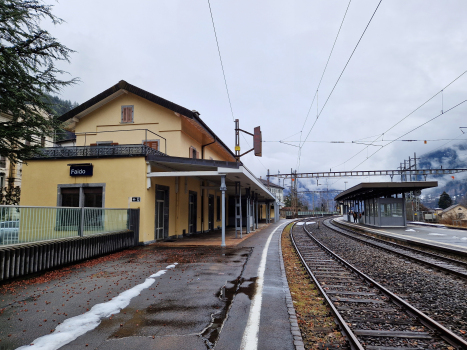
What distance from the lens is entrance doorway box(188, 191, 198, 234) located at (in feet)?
61.1

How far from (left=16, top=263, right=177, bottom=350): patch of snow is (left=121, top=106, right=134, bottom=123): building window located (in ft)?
43.2

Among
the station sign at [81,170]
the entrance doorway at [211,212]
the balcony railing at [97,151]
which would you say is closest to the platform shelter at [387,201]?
the entrance doorway at [211,212]

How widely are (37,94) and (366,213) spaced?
28.3 m

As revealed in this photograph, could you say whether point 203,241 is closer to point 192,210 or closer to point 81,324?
point 192,210

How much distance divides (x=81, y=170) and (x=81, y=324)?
35.4 feet

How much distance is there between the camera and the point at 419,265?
9.66 meters

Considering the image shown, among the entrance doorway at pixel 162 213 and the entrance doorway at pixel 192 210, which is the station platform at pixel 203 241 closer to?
the entrance doorway at pixel 162 213

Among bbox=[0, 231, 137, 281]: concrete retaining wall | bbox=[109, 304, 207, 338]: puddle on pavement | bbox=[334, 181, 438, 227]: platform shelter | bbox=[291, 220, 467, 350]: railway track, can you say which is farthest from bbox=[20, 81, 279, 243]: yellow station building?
bbox=[334, 181, 438, 227]: platform shelter

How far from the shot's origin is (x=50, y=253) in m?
7.96

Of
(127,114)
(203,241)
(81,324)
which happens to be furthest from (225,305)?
(127,114)

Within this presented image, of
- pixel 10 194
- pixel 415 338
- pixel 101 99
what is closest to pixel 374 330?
pixel 415 338

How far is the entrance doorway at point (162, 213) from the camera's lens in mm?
14742

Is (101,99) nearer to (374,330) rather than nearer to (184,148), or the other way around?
(184,148)

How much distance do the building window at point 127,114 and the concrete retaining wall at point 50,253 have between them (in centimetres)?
825
